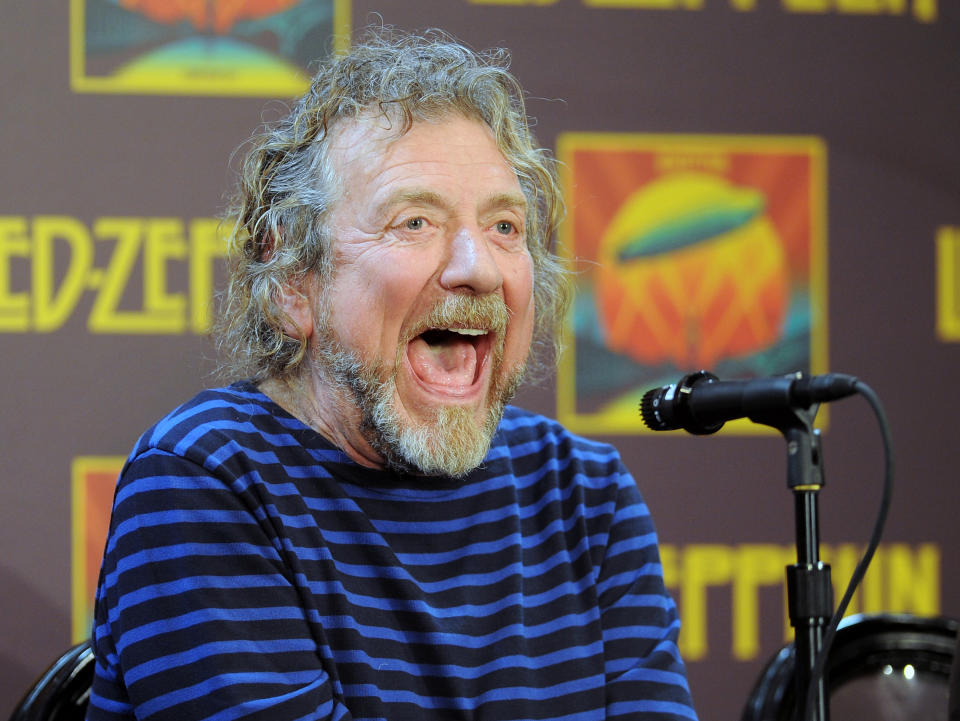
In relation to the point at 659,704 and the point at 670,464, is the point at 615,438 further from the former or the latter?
the point at 659,704

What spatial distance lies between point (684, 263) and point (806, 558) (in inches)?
56.5

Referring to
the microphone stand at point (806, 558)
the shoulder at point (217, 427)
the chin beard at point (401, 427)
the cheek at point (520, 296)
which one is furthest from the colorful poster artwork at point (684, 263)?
the microphone stand at point (806, 558)

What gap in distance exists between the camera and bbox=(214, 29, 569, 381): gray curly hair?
1601 mm

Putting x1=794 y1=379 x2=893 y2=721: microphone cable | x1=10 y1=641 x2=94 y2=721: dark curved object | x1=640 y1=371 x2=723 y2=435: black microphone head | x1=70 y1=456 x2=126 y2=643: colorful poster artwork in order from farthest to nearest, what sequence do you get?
x1=70 y1=456 x2=126 y2=643: colorful poster artwork → x1=10 y1=641 x2=94 y2=721: dark curved object → x1=640 y1=371 x2=723 y2=435: black microphone head → x1=794 y1=379 x2=893 y2=721: microphone cable

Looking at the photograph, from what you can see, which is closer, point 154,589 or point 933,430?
point 154,589

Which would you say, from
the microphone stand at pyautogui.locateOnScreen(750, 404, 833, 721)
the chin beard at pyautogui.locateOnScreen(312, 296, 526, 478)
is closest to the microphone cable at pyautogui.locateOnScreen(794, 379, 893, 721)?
the microphone stand at pyautogui.locateOnScreen(750, 404, 833, 721)

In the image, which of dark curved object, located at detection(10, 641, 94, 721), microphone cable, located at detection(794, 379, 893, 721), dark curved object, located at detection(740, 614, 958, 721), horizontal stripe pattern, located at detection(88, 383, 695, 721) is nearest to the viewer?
microphone cable, located at detection(794, 379, 893, 721)

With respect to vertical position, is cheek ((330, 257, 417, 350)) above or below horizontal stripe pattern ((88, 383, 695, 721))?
above

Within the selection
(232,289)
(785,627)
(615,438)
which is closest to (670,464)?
(615,438)

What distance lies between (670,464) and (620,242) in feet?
1.57

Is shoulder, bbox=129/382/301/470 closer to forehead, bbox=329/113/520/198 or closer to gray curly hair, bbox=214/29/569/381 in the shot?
gray curly hair, bbox=214/29/569/381

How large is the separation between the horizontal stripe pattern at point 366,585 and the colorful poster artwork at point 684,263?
0.76m

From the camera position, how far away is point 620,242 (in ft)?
8.19

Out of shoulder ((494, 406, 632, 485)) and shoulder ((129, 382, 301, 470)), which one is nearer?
shoulder ((129, 382, 301, 470))
